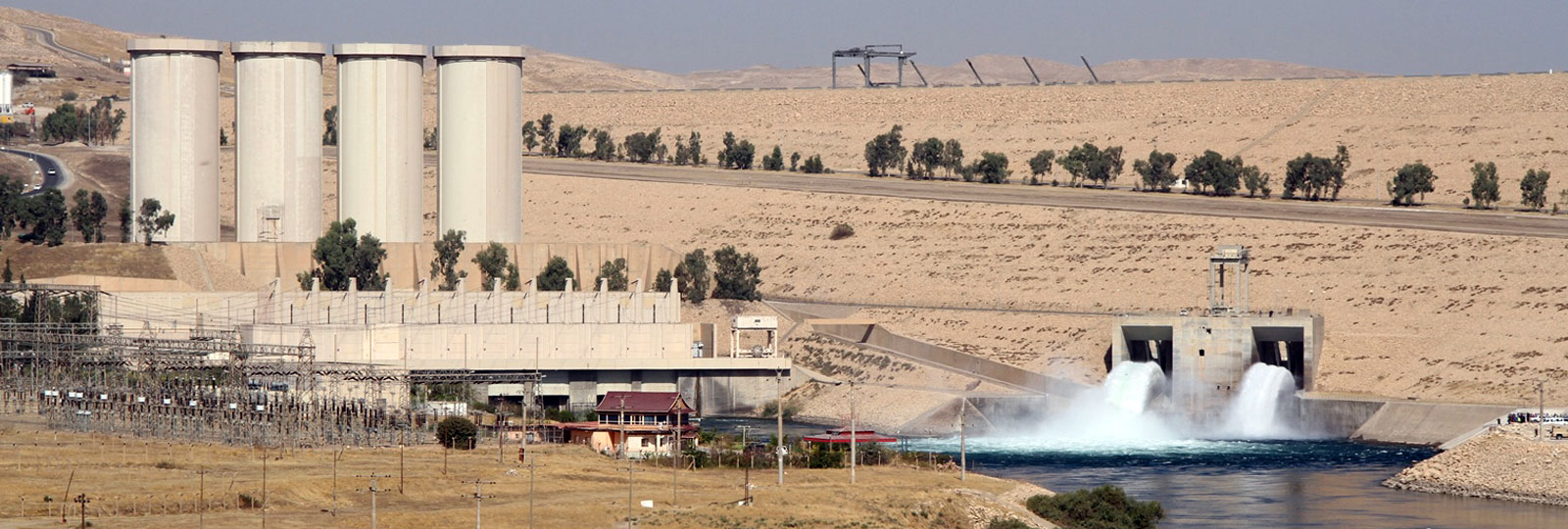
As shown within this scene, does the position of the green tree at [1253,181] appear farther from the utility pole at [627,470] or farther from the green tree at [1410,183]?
the utility pole at [627,470]

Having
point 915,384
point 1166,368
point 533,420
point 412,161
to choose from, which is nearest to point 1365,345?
point 1166,368

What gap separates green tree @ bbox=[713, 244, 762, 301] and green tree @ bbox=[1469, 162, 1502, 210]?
163ft

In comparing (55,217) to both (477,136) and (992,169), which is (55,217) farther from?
(992,169)

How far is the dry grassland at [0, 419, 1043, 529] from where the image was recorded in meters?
76.7

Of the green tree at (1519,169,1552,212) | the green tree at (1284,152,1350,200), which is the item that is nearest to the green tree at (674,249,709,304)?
the green tree at (1284,152,1350,200)

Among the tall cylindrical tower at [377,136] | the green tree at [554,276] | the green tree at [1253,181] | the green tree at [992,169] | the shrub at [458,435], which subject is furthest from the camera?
the green tree at [992,169]

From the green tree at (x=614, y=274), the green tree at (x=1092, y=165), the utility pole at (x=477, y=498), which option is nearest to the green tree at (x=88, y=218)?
the green tree at (x=614, y=274)

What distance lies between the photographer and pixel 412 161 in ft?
511

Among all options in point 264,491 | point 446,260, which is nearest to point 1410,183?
point 446,260

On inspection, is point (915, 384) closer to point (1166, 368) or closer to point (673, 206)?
point (1166, 368)

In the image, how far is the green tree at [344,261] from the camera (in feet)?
476

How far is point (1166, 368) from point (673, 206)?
219ft

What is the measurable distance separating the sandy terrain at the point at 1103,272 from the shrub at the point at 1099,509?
39756 millimetres

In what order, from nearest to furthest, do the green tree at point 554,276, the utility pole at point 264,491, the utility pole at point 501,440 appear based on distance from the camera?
the utility pole at point 264,491 → the utility pole at point 501,440 → the green tree at point 554,276
